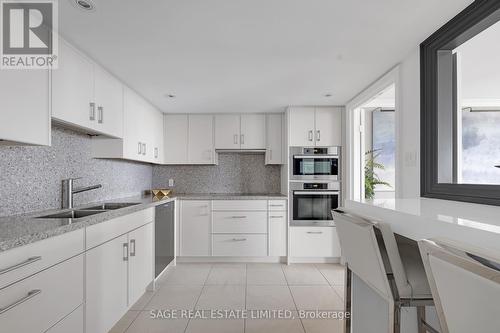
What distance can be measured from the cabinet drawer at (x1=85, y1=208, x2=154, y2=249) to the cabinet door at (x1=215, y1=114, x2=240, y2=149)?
5.88 ft

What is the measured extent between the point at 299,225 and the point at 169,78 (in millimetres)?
2547

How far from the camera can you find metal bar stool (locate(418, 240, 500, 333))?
0.59 metres

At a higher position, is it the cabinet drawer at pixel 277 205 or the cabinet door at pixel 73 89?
the cabinet door at pixel 73 89

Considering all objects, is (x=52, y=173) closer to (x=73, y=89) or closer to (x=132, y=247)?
(x=73, y=89)

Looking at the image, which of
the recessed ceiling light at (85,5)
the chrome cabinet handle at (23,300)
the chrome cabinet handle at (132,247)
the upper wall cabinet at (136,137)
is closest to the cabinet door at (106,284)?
the chrome cabinet handle at (132,247)

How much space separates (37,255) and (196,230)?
273 centimetres

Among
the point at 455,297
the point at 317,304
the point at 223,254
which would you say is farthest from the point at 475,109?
the point at 455,297

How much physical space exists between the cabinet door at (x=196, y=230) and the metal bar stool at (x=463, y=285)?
343 centimetres

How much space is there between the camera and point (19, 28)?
160cm

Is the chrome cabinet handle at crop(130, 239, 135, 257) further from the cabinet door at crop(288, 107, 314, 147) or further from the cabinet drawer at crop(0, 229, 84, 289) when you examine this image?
the cabinet door at crop(288, 107, 314, 147)

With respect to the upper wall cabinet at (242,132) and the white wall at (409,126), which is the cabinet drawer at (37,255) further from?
the upper wall cabinet at (242,132)

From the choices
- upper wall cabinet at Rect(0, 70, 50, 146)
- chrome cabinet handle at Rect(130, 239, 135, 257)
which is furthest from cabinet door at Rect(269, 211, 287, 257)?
upper wall cabinet at Rect(0, 70, 50, 146)

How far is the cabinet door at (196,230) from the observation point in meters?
4.00

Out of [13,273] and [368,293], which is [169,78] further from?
[368,293]
